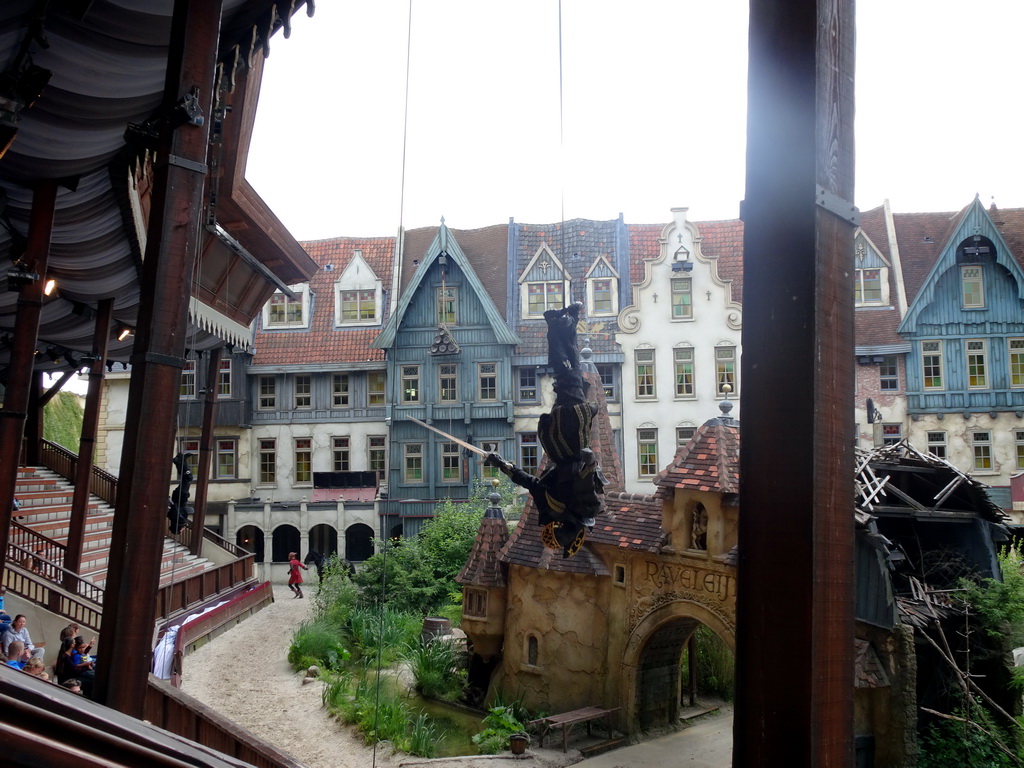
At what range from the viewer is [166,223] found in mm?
4602

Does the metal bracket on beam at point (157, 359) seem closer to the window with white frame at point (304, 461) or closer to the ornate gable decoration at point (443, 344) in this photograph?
the ornate gable decoration at point (443, 344)

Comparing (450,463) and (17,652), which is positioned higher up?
(450,463)

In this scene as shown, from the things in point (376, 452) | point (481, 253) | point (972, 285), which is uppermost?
point (481, 253)

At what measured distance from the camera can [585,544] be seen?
16047mm

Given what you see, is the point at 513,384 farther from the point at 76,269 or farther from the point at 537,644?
the point at 76,269

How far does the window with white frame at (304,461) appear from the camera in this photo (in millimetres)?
28844

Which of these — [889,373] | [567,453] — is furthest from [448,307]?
[567,453]

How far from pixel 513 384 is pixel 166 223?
23.2 m

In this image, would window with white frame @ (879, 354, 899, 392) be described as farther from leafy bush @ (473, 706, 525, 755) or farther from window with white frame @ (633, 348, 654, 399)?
leafy bush @ (473, 706, 525, 755)

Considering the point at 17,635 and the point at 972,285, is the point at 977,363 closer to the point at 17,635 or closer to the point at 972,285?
the point at 972,285

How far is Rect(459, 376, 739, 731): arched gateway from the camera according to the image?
14227 mm

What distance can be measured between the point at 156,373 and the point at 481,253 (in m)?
26.3

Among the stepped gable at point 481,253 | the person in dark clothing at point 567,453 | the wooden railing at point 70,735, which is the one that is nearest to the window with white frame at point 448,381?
the stepped gable at point 481,253

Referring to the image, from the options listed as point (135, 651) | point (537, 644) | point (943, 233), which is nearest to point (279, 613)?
point (537, 644)
